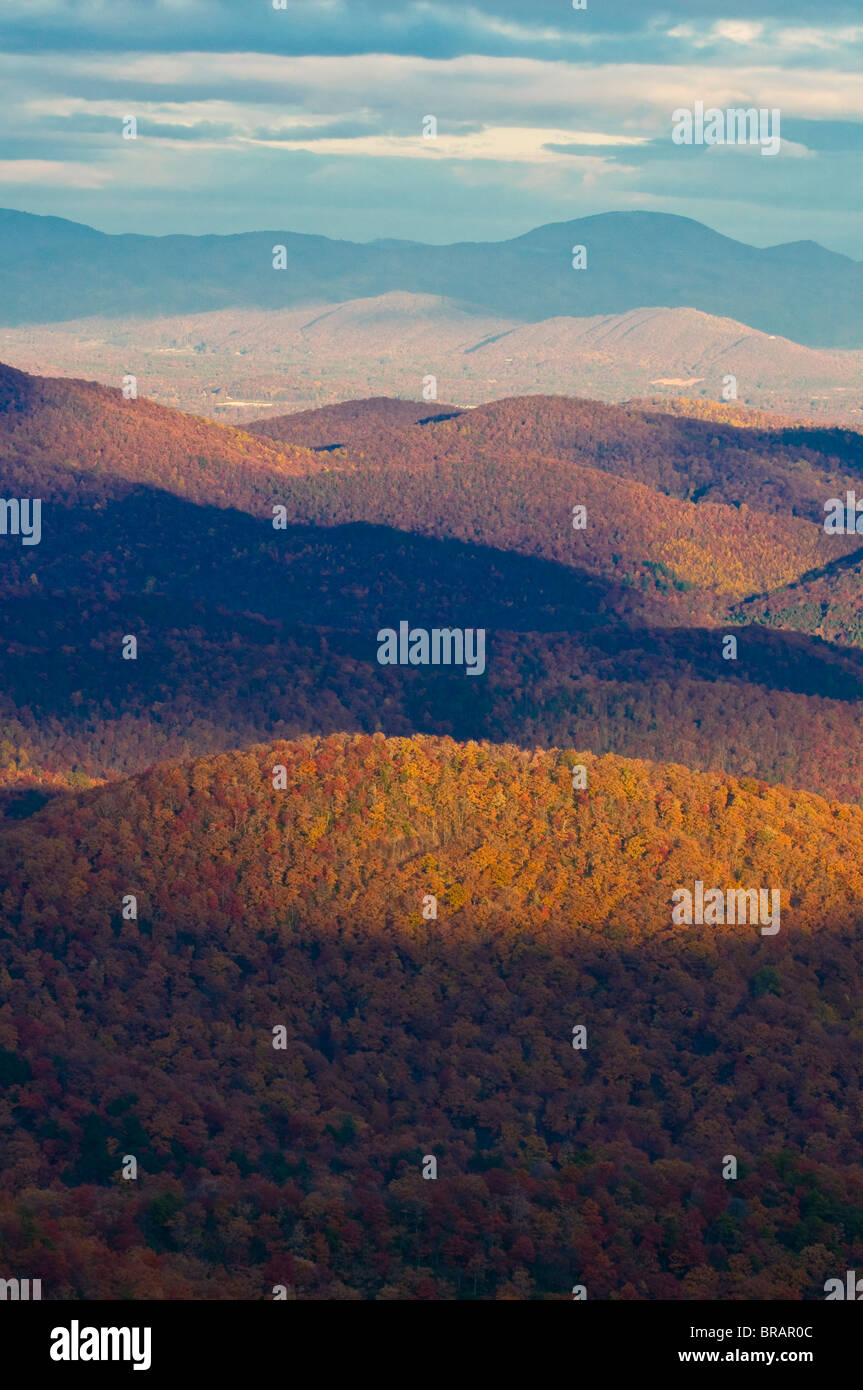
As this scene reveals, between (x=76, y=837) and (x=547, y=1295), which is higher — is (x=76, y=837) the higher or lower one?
the higher one

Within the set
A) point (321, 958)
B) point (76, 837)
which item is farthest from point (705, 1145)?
point (76, 837)

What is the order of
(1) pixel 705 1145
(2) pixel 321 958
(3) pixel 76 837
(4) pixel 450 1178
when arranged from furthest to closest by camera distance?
1. (3) pixel 76 837
2. (2) pixel 321 958
3. (1) pixel 705 1145
4. (4) pixel 450 1178

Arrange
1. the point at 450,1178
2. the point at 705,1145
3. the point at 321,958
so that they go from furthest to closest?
the point at 321,958, the point at 705,1145, the point at 450,1178

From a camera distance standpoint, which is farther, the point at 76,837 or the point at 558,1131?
the point at 76,837

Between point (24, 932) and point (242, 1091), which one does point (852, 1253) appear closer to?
point (242, 1091)

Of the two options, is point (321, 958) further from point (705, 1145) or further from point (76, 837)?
point (705, 1145)

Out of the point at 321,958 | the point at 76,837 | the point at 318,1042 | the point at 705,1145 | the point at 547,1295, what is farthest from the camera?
the point at 76,837

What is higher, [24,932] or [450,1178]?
[24,932]

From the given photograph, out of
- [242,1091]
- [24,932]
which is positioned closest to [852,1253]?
[242,1091]

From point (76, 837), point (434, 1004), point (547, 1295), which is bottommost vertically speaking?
point (547, 1295)
